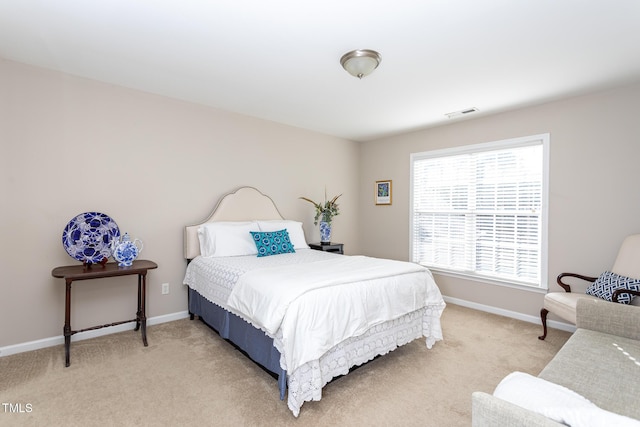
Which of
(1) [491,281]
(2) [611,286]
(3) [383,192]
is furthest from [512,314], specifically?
(3) [383,192]

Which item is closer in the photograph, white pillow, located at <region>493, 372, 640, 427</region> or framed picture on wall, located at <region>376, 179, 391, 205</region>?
white pillow, located at <region>493, 372, 640, 427</region>

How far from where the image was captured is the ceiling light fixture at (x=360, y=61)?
7.70 ft

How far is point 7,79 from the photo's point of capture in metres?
2.60

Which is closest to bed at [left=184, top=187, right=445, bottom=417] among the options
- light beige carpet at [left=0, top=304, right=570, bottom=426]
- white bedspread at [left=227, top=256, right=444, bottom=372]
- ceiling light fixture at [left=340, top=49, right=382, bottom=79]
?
white bedspread at [left=227, top=256, right=444, bottom=372]

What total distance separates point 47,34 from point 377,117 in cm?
327

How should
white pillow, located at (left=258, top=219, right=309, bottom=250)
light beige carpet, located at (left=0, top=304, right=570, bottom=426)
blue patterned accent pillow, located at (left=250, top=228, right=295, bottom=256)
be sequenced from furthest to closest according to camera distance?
white pillow, located at (left=258, top=219, right=309, bottom=250) < blue patterned accent pillow, located at (left=250, top=228, right=295, bottom=256) < light beige carpet, located at (left=0, top=304, right=570, bottom=426)

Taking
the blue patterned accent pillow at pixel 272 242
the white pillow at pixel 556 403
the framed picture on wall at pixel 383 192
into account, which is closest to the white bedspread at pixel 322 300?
the blue patterned accent pillow at pixel 272 242

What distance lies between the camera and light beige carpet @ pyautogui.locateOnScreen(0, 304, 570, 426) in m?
1.88

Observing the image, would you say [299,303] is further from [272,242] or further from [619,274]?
[619,274]

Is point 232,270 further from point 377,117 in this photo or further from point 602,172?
point 602,172

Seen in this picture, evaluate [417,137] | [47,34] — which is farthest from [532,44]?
[47,34]

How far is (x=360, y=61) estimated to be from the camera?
2.37 meters

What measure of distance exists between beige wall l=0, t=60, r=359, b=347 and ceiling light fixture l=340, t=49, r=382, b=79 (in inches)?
79.7

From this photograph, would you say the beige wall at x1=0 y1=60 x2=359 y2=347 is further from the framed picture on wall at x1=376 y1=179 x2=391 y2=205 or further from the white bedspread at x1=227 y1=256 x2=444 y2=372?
the framed picture on wall at x1=376 y1=179 x2=391 y2=205
